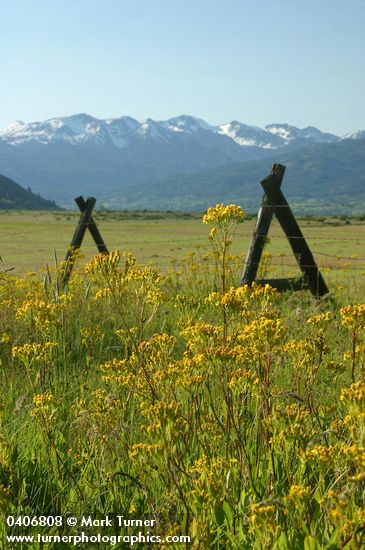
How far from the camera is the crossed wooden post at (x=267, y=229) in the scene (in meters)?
10.9

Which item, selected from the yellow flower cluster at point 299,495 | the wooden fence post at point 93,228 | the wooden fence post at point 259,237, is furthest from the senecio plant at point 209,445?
the wooden fence post at point 93,228

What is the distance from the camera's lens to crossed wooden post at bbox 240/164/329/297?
35.8 ft

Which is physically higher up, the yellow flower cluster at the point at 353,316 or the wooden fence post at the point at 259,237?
the wooden fence post at the point at 259,237

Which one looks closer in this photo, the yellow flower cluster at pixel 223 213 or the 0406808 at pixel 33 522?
the 0406808 at pixel 33 522

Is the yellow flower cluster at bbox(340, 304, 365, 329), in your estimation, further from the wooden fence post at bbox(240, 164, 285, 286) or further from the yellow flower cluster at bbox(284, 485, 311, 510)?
the wooden fence post at bbox(240, 164, 285, 286)

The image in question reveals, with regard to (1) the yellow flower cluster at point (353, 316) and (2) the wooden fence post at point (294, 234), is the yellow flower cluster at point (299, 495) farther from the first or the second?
(2) the wooden fence post at point (294, 234)

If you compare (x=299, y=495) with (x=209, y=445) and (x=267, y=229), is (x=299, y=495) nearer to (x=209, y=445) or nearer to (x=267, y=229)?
(x=209, y=445)

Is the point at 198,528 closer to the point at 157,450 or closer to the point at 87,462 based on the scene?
the point at 157,450

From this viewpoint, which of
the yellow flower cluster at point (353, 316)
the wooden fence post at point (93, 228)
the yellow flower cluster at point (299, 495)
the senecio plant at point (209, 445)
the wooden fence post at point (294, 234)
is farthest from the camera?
the wooden fence post at point (93, 228)

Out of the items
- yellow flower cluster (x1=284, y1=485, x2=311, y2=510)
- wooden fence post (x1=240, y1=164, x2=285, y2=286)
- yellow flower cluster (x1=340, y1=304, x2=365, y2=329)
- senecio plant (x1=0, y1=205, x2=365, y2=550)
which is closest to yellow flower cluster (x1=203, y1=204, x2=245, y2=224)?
senecio plant (x1=0, y1=205, x2=365, y2=550)

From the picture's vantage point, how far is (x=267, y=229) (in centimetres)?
1129

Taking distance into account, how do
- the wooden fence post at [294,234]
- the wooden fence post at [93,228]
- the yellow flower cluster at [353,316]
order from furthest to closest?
the wooden fence post at [93,228]
the wooden fence post at [294,234]
the yellow flower cluster at [353,316]

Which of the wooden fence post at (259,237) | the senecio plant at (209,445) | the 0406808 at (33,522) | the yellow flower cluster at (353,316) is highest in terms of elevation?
the wooden fence post at (259,237)

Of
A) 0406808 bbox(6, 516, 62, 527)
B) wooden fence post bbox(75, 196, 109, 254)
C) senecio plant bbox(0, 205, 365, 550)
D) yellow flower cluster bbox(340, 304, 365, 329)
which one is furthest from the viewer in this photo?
wooden fence post bbox(75, 196, 109, 254)
